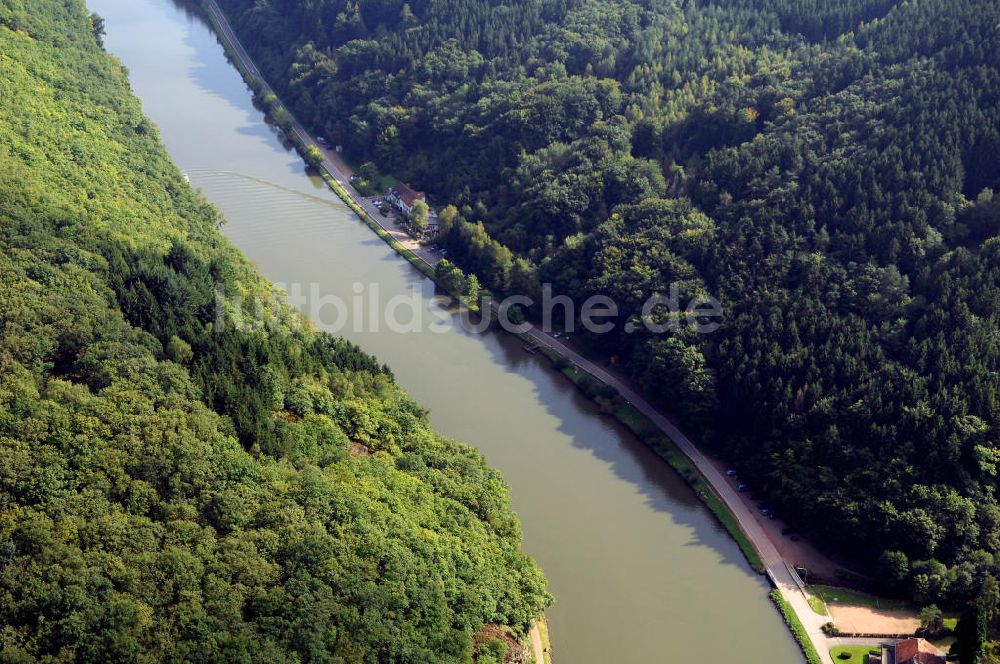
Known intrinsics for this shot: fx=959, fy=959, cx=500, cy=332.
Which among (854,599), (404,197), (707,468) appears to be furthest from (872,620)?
(404,197)

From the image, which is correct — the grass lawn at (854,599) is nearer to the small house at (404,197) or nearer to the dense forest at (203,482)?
the dense forest at (203,482)

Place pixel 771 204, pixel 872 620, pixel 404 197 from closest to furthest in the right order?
pixel 872 620 < pixel 771 204 < pixel 404 197

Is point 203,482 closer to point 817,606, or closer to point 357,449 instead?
point 357,449

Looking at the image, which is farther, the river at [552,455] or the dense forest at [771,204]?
the dense forest at [771,204]

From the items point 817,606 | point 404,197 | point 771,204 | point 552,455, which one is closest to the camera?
point 817,606

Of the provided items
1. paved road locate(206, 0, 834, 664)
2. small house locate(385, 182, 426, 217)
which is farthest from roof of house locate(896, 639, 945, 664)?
small house locate(385, 182, 426, 217)

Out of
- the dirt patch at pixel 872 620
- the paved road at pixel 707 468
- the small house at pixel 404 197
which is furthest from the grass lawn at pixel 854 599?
the small house at pixel 404 197

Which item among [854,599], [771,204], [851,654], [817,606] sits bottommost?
[851,654]
